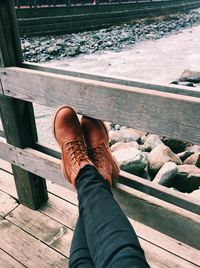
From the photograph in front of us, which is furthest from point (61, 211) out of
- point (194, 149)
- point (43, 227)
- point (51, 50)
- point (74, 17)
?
point (74, 17)

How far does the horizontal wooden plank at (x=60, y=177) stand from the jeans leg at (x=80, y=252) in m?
0.37

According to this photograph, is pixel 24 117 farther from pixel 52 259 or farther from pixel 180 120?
pixel 180 120

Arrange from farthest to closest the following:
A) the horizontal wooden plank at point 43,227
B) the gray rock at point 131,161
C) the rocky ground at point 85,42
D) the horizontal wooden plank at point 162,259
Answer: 1. the rocky ground at point 85,42
2. the gray rock at point 131,161
3. the horizontal wooden plank at point 43,227
4. the horizontal wooden plank at point 162,259

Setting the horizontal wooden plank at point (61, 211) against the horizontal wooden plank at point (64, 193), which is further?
the horizontal wooden plank at point (64, 193)

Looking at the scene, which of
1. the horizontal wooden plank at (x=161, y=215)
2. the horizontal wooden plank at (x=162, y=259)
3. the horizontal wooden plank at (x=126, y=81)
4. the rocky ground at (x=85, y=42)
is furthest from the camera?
the rocky ground at (x=85, y=42)

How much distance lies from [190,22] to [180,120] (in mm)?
27900

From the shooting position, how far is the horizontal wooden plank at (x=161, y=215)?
142 centimetres

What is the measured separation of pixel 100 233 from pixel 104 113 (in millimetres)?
485

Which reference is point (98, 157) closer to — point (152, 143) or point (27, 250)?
point (27, 250)

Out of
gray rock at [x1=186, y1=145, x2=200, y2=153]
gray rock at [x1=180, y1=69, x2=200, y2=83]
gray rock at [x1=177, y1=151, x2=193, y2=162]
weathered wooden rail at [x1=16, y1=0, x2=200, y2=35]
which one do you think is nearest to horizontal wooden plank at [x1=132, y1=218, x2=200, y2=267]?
gray rock at [x1=177, y1=151, x2=193, y2=162]

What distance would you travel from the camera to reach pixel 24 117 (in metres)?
1.86

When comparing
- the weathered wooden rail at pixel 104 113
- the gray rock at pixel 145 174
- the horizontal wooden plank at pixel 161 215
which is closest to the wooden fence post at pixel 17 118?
the weathered wooden rail at pixel 104 113

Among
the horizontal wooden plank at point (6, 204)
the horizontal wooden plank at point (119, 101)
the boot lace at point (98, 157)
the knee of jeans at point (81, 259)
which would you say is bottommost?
the horizontal wooden plank at point (6, 204)

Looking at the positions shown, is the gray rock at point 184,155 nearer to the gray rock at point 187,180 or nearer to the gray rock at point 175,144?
the gray rock at point 175,144
